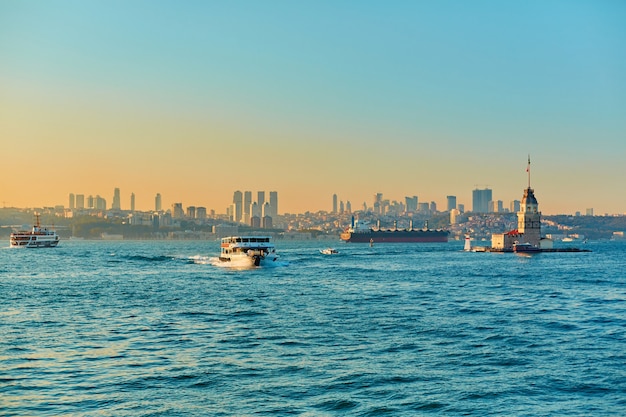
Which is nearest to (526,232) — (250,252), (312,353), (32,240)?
(250,252)

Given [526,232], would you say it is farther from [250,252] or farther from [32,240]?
[32,240]

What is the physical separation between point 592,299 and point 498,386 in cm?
2676

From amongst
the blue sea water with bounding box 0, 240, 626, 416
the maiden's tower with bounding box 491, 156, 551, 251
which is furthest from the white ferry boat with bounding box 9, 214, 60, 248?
the blue sea water with bounding box 0, 240, 626, 416

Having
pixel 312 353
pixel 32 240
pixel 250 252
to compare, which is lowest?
pixel 312 353

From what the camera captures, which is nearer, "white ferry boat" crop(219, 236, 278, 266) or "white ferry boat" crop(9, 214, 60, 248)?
"white ferry boat" crop(219, 236, 278, 266)

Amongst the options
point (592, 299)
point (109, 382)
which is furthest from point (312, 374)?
point (592, 299)

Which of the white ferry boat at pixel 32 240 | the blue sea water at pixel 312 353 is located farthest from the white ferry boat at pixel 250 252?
the white ferry boat at pixel 32 240

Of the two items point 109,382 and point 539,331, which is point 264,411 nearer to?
point 109,382

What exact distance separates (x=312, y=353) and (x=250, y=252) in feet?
175

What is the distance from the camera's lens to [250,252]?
7825 cm

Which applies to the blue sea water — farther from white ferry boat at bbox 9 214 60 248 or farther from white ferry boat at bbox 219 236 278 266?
white ferry boat at bbox 9 214 60 248

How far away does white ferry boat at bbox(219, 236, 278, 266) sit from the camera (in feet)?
256

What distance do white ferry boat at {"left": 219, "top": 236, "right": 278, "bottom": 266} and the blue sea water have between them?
96.8 ft

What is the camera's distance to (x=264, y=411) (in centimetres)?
1819
